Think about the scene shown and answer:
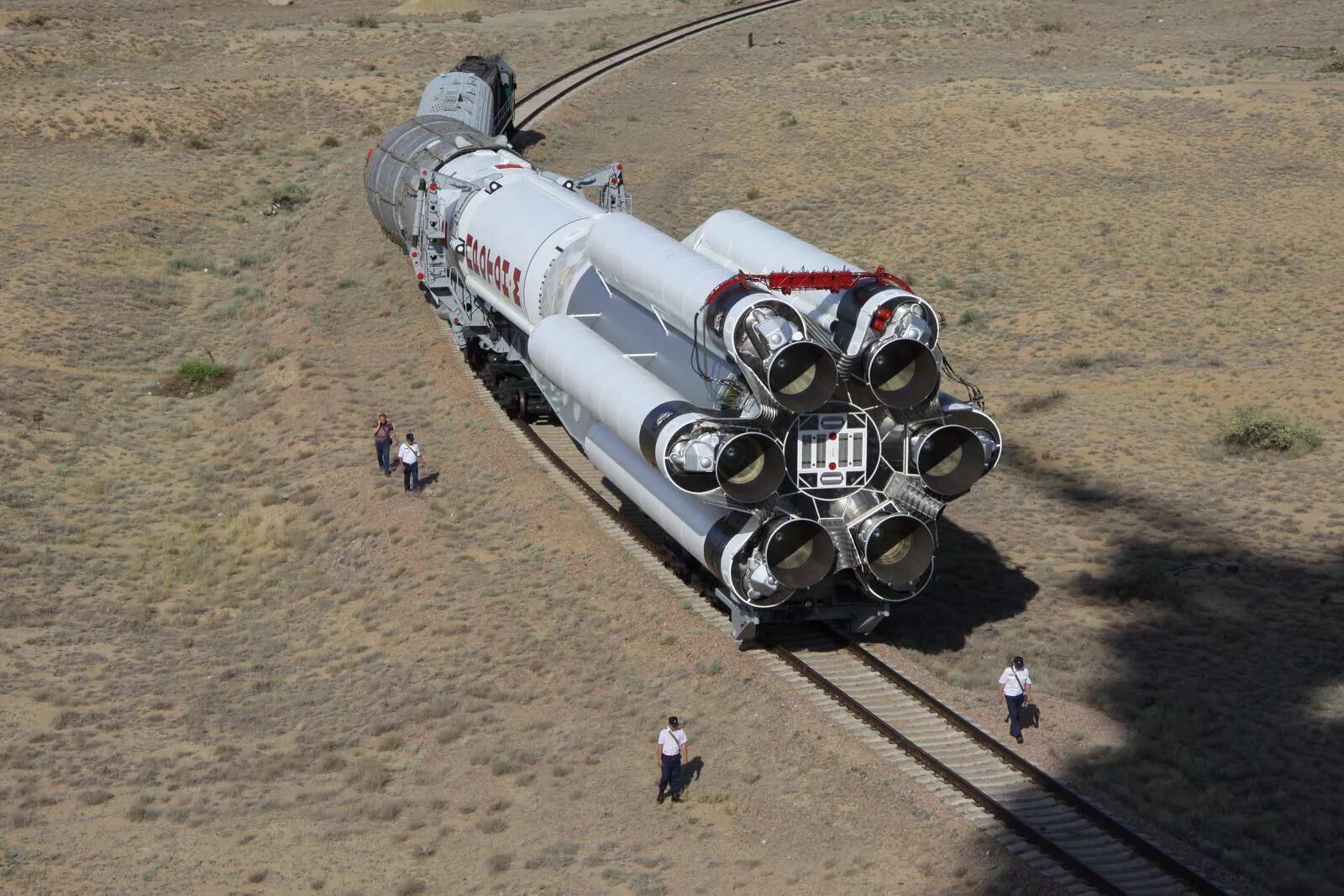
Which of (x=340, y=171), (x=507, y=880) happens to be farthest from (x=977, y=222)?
(x=507, y=880)

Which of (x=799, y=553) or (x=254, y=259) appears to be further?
(x=254, y=259)

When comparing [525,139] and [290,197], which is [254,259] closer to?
[290,197]

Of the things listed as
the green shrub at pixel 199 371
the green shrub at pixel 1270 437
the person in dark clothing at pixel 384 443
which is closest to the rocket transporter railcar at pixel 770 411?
the person in dark clothing at pixel 384 443

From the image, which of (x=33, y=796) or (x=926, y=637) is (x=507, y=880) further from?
(x=926, y=637)

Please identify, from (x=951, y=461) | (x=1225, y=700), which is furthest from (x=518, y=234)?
(x=1225, y=700)

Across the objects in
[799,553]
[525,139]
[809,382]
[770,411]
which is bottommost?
[799,553]

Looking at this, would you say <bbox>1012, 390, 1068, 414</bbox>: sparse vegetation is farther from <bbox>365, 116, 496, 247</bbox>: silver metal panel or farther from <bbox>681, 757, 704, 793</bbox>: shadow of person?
<bbox>681, 757, 704, 793</bbox>: shadow of person

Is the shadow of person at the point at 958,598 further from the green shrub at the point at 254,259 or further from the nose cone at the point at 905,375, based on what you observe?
the green shrub at the point at 254,259
